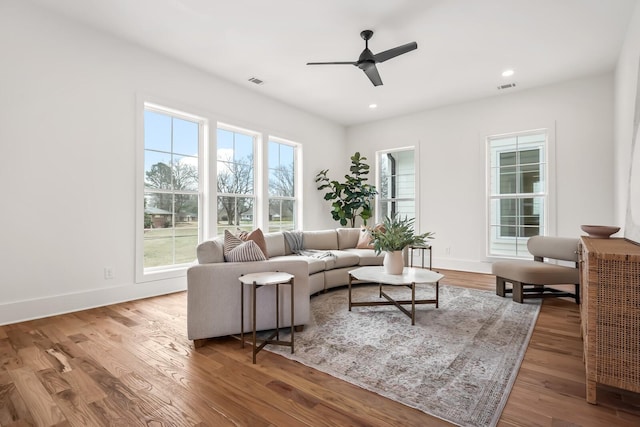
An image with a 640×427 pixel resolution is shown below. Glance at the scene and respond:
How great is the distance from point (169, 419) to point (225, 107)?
4234 millimetres

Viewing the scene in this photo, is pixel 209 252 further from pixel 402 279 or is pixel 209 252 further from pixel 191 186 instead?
pixel 191 186

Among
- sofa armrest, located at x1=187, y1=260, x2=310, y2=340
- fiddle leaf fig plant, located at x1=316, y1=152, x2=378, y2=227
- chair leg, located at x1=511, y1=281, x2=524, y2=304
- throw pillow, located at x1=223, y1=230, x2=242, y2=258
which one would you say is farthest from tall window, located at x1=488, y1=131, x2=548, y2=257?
throw pillow, located at x1=223, y1=230, x2=242, y2=258

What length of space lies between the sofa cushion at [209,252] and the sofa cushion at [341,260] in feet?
5.64

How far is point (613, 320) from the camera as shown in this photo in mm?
1610

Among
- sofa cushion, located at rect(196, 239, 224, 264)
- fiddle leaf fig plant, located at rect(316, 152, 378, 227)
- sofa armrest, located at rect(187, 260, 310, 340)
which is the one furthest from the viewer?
fiddle leaf fig plant, located at rect(316, 152, 378, 227)

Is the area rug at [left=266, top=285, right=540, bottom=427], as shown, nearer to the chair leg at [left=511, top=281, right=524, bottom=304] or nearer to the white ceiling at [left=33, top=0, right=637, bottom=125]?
the chair leg at [left=511, top=281, right=524, bottom=304]

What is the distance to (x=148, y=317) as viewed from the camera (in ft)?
10.1

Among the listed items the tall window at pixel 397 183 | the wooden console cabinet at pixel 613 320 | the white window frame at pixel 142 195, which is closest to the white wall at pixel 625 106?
the wooden console cabinet at pixel 613 320

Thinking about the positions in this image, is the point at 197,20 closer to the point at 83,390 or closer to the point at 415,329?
the point at 83,390

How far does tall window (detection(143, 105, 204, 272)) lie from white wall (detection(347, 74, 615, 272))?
3894mm

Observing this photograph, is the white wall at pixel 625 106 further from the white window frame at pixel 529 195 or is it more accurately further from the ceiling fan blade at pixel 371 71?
the ceiling fan blade at pixel 371 71

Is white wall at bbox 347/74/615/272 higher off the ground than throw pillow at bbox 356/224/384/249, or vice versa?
white wall at bbox 347/74/615/272

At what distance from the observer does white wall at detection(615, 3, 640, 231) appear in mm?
2934

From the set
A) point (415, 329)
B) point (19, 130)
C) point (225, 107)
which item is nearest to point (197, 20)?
point (225, 107)
